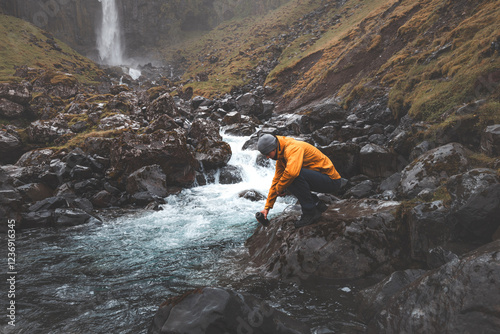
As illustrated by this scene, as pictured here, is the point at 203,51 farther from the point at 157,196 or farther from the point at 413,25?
the point at 157,196

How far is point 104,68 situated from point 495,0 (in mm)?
92011

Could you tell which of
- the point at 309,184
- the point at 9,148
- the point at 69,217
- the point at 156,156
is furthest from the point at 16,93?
the point at 309,184

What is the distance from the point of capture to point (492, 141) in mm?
7512

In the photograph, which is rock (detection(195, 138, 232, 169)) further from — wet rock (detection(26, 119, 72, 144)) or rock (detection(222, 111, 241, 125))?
wet rock (detection(26, 119, 72, 144))

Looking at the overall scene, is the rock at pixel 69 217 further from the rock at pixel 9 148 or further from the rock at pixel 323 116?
the rock at pixel 323 116

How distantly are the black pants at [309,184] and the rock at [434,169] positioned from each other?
14.6 ft

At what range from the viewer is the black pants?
5652 mm

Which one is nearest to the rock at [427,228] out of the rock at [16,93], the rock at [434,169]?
the rock at [434,169]

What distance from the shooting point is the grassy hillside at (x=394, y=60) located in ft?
40.8

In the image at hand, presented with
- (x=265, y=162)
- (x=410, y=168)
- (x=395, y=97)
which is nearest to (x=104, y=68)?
(x=265, y=162)

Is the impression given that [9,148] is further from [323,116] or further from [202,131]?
[323,116]

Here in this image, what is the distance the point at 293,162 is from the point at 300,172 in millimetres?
481

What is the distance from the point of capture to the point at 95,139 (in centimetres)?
1867

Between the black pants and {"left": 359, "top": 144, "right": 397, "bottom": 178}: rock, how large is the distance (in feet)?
25.9
